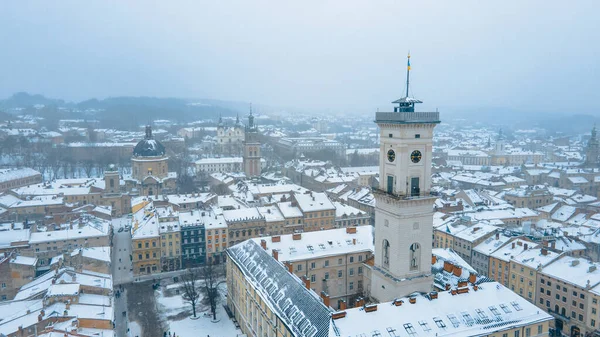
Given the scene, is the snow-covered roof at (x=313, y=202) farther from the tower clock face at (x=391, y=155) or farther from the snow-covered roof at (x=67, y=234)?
the tower clock face at (x=391, y=155)

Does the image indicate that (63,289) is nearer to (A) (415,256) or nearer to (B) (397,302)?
(B) (397,302)

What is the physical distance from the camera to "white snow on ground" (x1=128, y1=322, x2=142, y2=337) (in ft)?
162

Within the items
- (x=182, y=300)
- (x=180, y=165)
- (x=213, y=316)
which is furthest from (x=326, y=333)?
(x=180, y=165)

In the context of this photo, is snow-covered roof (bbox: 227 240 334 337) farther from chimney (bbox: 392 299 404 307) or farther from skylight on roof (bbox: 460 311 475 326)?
skylight on roof (bbox: 460 311 475 326)

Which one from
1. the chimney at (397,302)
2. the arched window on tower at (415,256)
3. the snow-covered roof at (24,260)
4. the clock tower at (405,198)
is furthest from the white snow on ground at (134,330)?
the arched window on tower at (415,256)

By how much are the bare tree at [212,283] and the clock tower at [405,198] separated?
23.7 meters

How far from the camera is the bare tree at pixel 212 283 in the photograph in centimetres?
5297

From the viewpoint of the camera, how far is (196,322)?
5250 centimetres

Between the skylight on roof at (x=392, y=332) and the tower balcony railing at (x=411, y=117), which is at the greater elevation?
the tower balcony railing at (x=411, y=117)

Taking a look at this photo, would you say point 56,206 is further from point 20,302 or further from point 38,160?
point 38,160

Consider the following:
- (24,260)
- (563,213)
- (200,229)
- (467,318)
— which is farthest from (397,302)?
(563,213)

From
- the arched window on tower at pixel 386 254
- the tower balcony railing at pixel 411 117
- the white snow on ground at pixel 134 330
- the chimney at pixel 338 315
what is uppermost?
the tower balcony railing at pixel 411 117

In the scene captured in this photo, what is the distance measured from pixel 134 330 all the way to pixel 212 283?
11249mm

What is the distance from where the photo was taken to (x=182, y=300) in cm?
5859
